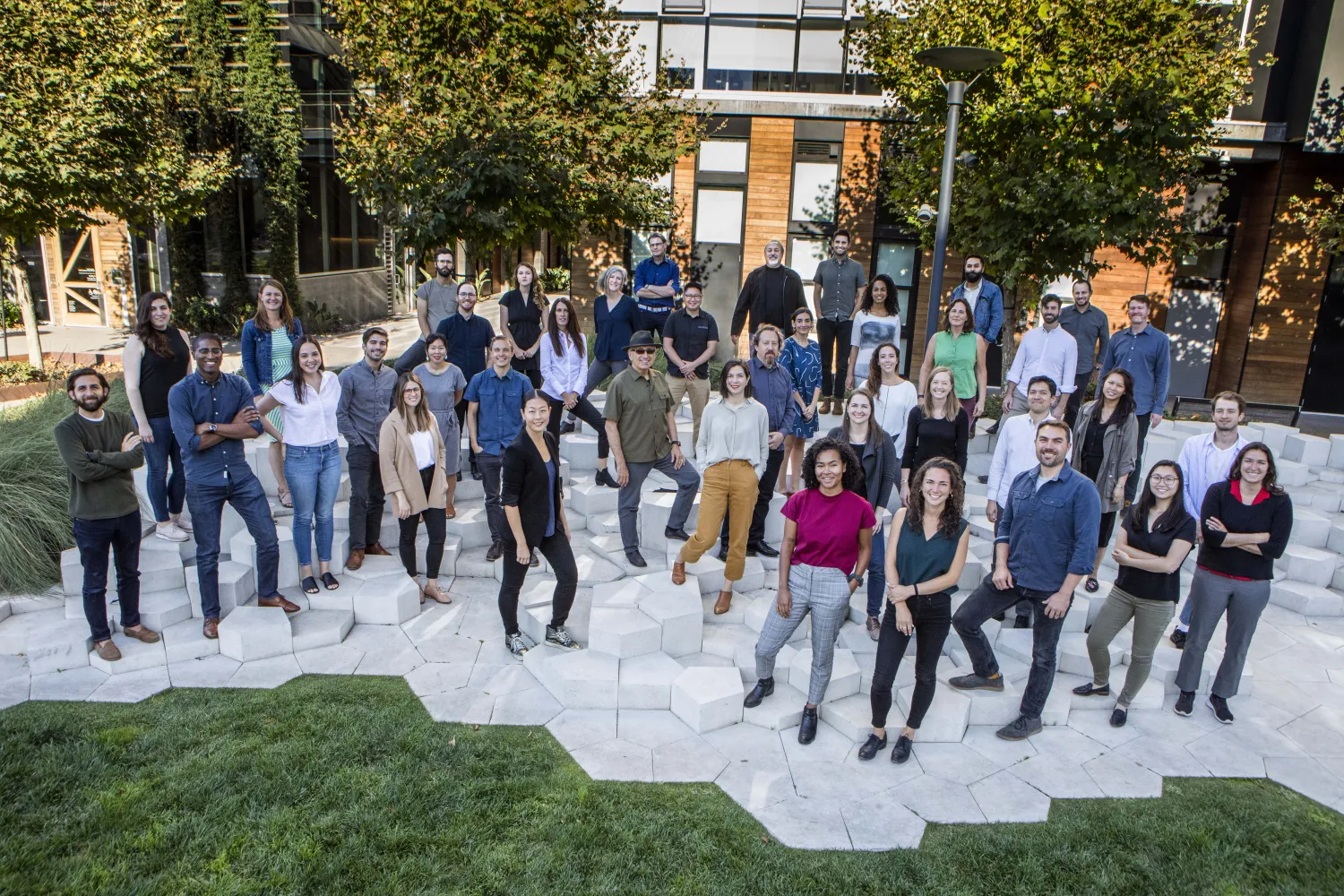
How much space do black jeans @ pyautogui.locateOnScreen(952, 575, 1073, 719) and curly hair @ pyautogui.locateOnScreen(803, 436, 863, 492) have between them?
3.51 feet

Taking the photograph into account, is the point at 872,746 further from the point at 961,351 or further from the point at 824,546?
the point at 961,351

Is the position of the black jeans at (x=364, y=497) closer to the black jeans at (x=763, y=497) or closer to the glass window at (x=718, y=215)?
the black jeans at (x=763, y=497)

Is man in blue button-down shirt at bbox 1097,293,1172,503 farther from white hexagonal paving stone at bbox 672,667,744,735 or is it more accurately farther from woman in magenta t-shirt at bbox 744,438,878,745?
white hexagonal paving stone at bbox 672,667,744,735

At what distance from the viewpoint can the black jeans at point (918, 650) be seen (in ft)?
16.6

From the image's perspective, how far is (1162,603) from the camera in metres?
5.56

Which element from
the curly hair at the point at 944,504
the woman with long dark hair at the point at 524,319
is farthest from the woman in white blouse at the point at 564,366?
the curly hair at the point at 944,504

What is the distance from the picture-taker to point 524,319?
28.6 feet

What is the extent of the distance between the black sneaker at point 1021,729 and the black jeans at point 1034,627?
0.11ft

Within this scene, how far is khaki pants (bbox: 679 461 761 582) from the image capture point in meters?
6.53

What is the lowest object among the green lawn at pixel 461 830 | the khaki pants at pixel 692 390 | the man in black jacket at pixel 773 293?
the green lawn at pixel 461 830

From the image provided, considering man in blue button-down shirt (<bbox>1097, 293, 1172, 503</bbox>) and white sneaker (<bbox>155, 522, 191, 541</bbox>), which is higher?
man in blue button-down shirt (<bbox>1097, 293, 1172, 503</bbox>)

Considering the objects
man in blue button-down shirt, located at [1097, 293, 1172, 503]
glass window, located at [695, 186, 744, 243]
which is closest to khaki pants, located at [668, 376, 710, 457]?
man in blue button-down shirt, located at [1097, 293, 1172, 503]

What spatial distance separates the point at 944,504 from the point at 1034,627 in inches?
45.0

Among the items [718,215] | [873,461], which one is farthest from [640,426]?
[718,215]
